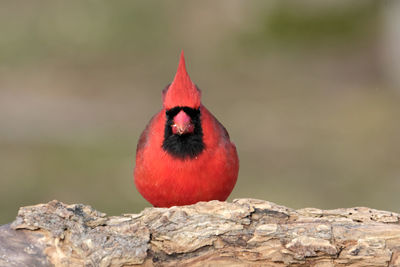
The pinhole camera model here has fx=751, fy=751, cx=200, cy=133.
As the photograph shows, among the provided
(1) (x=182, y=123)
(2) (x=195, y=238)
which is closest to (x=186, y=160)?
(1) (x=182, y=123)

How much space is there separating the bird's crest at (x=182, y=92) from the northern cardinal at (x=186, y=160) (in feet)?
0.06

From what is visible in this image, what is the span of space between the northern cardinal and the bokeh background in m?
3.08

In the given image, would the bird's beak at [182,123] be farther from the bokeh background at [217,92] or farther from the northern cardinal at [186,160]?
the bokeh background at [217,92]

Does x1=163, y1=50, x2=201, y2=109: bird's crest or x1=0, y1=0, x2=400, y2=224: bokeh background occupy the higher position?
x1=0, y1=0, x2=400, y2=224: bokeh background

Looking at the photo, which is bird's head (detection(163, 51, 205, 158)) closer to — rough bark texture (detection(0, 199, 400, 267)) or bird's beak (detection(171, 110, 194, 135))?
bird's beak (detection(171, 110, 194, 135))

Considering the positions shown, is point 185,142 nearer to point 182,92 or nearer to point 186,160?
point 186,160

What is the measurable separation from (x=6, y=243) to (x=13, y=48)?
7735 millimetres

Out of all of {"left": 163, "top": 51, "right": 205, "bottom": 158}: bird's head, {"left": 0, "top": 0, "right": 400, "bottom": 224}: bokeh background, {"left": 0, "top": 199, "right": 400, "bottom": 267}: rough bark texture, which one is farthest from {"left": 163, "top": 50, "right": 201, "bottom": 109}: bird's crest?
{"left": 0, "top": 0, "right": 400, "bottom": 224}: bokeh background

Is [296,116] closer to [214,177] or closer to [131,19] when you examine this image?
[131,19]

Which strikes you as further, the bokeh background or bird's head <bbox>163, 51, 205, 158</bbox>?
the bokeh background

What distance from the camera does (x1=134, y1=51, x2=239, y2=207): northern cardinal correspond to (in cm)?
320

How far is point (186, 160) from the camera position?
3.20m

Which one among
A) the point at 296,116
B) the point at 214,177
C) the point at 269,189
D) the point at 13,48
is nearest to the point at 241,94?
the point at 296,116

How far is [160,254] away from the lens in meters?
2.73
